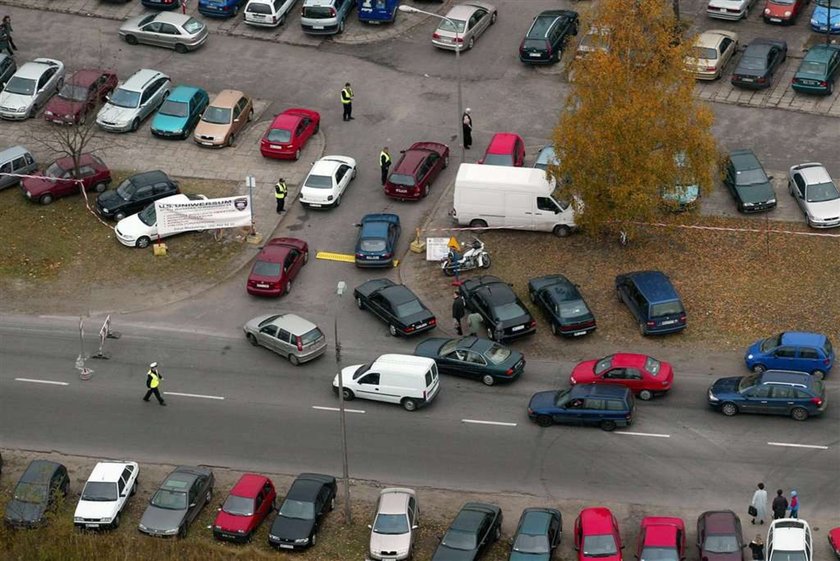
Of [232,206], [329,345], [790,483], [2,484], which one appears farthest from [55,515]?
[790,483]

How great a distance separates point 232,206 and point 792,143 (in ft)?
73.9

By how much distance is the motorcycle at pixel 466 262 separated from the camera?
5919cm

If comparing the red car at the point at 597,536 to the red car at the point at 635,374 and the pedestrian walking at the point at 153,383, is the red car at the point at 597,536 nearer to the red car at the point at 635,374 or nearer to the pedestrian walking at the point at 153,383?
the red car at the point at 635,374

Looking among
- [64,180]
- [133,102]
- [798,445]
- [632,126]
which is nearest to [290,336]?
[632,126]

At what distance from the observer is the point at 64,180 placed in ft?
209

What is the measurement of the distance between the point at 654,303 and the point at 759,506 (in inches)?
390

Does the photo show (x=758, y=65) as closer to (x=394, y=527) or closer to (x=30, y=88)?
(x=30, y=88)

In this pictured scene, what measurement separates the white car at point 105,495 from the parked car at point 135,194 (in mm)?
15304

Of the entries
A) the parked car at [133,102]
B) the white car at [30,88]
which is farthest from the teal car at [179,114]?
the white car at [30,88]

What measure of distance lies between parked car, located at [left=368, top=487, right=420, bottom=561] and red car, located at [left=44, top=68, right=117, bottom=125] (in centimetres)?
2643

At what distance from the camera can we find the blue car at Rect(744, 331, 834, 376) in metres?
52.6

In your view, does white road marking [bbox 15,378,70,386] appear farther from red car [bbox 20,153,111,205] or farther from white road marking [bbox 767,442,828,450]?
white road marking [bbox 767,442,828,450]

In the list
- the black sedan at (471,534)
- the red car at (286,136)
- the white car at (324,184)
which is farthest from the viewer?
the red car at (286,136)

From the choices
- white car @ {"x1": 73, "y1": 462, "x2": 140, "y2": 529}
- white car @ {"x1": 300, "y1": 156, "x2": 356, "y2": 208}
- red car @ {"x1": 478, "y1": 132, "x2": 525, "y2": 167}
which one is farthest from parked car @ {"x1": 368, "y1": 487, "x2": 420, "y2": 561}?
red car @ {"x1": 478, "y1": 132, "x2": 525, "y2": 167}
